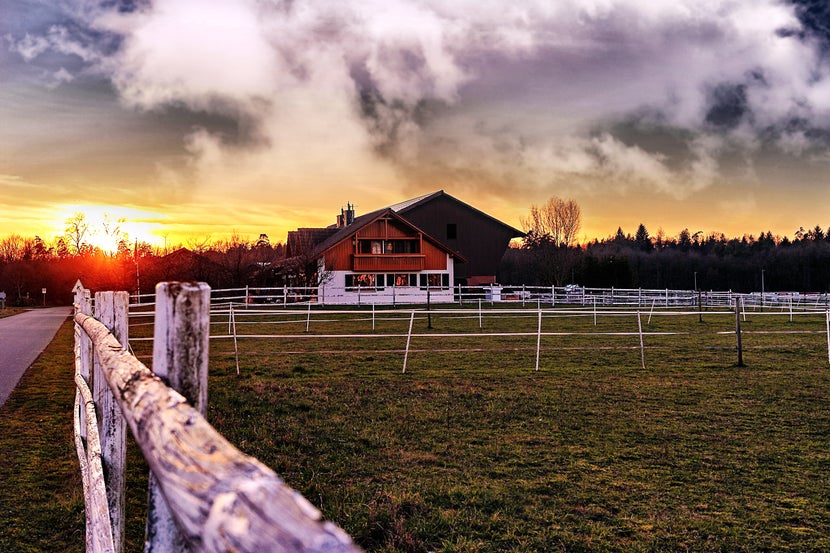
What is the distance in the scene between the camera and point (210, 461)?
1051 mm

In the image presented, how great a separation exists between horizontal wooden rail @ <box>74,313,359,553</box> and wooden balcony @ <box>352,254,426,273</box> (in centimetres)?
4286

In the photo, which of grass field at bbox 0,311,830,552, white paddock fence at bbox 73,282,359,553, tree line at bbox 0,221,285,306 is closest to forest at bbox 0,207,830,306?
tree line at bbox 0,221,285,306

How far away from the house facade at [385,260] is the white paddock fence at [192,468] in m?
41.0

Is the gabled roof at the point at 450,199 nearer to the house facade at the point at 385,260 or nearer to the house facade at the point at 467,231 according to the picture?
the house facade at the point at 467,231

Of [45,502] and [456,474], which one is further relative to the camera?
[456,474]

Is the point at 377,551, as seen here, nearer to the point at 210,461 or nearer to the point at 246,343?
the point at 210,461

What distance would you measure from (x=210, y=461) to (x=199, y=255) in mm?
40319

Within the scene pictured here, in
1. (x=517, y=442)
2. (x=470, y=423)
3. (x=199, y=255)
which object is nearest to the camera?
(x=517, y=442)

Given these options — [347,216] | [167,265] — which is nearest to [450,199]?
[347,216]

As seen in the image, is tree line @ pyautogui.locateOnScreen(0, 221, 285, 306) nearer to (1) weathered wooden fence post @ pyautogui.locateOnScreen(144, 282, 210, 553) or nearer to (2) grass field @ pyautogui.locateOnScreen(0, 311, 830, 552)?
(2) grass field @ pyautogui.locateOnScreen(0, 311, 830, 552)

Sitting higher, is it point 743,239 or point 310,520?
point 743,239

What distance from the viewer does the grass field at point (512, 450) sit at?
4.72 meters

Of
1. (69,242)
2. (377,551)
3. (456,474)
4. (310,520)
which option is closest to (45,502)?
(377,551)

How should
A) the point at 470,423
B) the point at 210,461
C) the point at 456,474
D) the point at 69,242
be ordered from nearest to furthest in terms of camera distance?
the point at 210,461 → the point at 456,474 → the point at 470,423 → the point at 69,242
